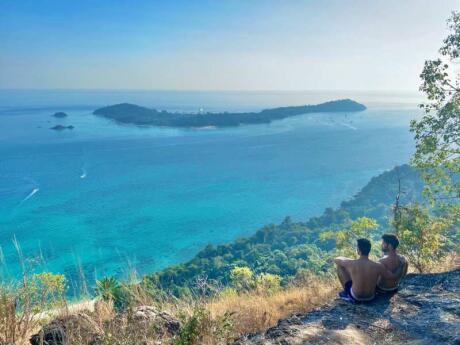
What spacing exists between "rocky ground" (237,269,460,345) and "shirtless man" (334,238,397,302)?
110 mm

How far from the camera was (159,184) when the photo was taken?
4994 cm

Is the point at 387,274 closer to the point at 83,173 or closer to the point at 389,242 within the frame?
the point at 389,242

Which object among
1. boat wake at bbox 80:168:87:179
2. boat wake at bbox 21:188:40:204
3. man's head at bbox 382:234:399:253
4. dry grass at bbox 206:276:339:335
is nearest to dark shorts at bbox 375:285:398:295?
man's head at bbox 382:234:399:253

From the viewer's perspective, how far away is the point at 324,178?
51.9 meters

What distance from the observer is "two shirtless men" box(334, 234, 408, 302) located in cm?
371

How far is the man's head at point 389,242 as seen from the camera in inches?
159

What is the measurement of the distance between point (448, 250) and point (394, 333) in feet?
11.9

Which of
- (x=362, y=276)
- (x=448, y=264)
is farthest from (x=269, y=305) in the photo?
(x=448, y=264)

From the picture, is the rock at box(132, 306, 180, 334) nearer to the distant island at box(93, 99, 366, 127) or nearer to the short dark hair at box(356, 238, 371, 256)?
the short dark hair at box(356, 238, 371, 256)

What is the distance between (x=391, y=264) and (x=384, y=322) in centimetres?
96

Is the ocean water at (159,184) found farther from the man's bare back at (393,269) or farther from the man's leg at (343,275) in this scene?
the man's bare back at (393,269)

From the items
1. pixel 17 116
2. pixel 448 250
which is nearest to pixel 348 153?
pixel 448 250

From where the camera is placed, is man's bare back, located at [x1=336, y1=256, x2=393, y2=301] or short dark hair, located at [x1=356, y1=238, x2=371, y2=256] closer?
man's bare back, located at [x1=336, y1=256, x2=393, y2=301]

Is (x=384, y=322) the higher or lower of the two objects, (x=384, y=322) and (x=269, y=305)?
the higher
